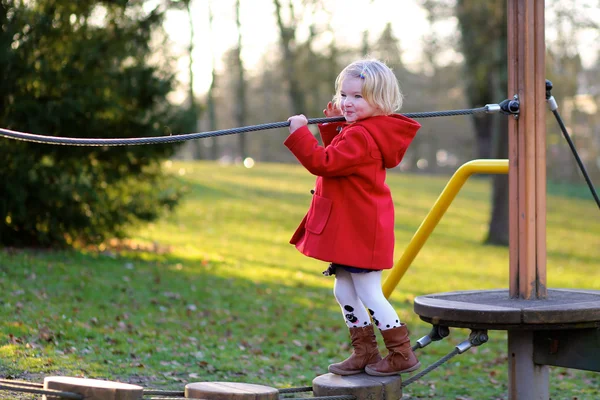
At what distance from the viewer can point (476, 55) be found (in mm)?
18781

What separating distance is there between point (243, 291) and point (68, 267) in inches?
84.4

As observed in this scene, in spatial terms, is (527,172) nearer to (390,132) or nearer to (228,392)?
(390,132)

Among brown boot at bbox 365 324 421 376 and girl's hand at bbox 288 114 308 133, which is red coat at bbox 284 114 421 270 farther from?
brown boot at bbox 365 324 421 376

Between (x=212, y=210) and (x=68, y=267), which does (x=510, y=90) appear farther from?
(x=212, y=210)

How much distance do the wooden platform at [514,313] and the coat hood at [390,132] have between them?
0.86 m

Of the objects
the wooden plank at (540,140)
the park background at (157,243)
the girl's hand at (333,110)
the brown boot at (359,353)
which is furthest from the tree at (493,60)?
the brown boot at (359,353)

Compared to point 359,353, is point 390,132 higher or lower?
higher

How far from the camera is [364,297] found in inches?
166

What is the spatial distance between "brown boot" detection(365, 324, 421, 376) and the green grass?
1840 millimetres

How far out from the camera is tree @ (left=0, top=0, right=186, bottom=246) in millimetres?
10086

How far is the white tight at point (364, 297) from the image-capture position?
420cm

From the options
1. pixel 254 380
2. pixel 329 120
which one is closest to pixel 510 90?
pixel 329 120

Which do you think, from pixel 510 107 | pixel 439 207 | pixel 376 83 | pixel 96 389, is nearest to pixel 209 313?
pixel 439 207

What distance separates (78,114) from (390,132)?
23.2 feet
